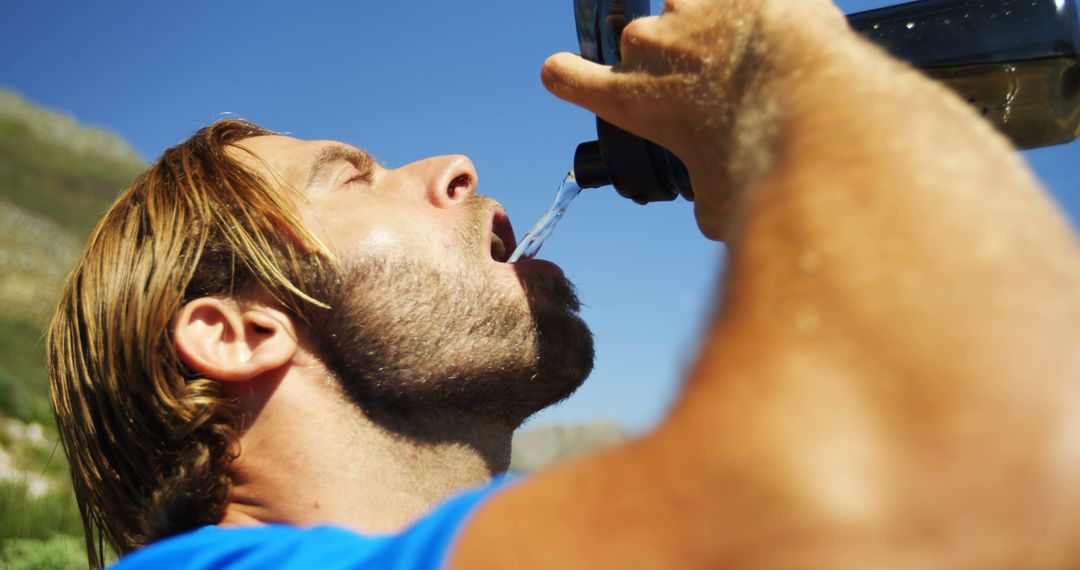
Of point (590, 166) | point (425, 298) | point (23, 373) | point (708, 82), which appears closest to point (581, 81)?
point (708, 82)

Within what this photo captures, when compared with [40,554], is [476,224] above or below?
above

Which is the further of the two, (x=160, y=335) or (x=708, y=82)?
(x=160, y=335)

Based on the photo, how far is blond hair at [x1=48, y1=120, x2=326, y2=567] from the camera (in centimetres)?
190

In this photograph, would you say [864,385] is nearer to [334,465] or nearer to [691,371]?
[691,371]

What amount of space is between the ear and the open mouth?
0.62 m

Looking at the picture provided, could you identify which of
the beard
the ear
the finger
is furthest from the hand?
the ear

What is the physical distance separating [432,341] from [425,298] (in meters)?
0.10

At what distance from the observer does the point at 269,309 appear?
1979mm

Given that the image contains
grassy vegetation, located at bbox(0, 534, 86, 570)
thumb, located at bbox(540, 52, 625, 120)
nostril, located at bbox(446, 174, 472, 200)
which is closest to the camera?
thumb, located at bbox(540, 52, 625, 120)

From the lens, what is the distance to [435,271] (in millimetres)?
2035

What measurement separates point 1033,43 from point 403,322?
1.39 metres

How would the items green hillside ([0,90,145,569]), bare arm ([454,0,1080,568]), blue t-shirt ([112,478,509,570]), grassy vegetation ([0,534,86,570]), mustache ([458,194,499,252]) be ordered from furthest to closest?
green hillside ([0,90,145,569]) < grassy vegetation ([0,534,86,570]) < mustache ([458,194,499,252]) < blue t-shirt ([112,478,509,570]) < bare arm ([454,0,1080,568])

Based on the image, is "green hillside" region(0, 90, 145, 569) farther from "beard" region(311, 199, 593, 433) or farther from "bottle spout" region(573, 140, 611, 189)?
"bottle spout" region(573, 140, 611, 189)

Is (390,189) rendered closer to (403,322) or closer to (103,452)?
(403,322)
